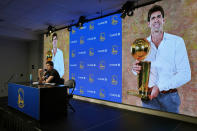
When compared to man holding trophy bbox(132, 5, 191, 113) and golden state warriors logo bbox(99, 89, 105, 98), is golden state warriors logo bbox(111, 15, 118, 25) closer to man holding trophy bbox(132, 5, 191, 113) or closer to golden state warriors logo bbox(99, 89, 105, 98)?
man holding trophy bbox(132, 5, 191, 113)

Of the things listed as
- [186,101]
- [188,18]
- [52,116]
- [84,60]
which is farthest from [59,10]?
[186,101]

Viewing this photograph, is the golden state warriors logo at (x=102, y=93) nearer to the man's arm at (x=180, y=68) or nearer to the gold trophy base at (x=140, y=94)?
the gold trophy base at (x=140, y=94)

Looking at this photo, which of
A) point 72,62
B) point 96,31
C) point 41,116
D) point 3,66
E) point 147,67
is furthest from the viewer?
point 3,66

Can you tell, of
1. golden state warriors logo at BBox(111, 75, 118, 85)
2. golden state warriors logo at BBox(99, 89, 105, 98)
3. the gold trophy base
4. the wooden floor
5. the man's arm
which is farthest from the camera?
golden state warriors logo at BBox(99, 89, 105, 98)

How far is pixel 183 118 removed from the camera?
3.09 m

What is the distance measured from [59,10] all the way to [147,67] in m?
2.82

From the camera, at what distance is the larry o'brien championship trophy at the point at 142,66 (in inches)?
140

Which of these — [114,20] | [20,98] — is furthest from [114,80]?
[20,98]

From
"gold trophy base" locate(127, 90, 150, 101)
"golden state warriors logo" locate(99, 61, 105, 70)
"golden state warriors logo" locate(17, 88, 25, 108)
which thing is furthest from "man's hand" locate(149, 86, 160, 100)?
"golden state warriors logo" locate(17, 88, 25, 108)

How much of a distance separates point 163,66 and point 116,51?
131cm

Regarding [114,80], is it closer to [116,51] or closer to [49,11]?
[116,51]

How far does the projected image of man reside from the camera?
591 cm

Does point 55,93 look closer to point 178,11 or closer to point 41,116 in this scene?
point 41,116

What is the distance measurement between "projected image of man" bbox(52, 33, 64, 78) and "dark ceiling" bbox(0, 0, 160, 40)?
63cm
